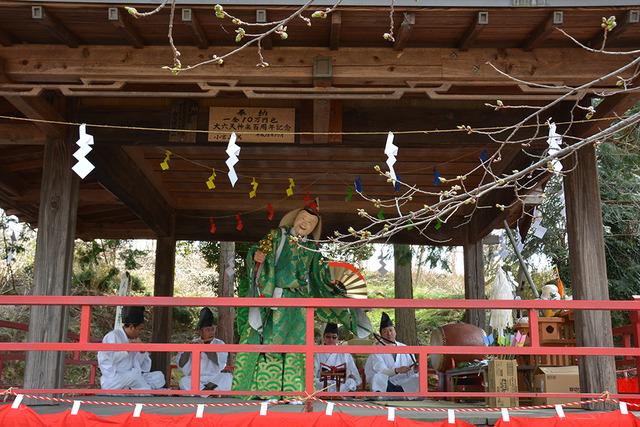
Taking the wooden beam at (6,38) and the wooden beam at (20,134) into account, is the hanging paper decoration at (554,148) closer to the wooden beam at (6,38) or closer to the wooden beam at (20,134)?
the wooden beam at (6,38)

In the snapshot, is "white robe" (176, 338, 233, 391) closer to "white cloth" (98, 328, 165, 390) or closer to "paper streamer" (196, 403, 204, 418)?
"white cloth" (98, 328, 165, 390)

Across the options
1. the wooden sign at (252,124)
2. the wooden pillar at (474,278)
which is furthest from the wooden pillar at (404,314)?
the wooden sign at (252,124)

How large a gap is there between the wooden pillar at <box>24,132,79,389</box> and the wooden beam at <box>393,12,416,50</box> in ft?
10.9

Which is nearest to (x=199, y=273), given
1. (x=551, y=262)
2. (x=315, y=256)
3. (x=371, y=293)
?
(x=371, y=293)

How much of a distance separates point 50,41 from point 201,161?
10.6 feet

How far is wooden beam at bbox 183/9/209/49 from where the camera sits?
5.06 metres

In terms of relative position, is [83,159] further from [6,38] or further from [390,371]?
[390,371]

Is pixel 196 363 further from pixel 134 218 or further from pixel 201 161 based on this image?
pixel 134 218

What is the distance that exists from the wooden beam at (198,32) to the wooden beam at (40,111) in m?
1.66

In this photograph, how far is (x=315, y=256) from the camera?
6.54 meters

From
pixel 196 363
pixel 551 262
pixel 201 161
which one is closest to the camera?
pixel 196 363

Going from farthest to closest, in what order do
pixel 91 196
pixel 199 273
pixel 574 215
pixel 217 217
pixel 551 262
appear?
pixel 199 273 → pixel 551 262 → pixel 217 217 → pixel 91 196 → pixel 574 215

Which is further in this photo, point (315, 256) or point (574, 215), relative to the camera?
point (315, 256)

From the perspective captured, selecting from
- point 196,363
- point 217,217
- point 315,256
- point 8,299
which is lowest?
point 196,363
